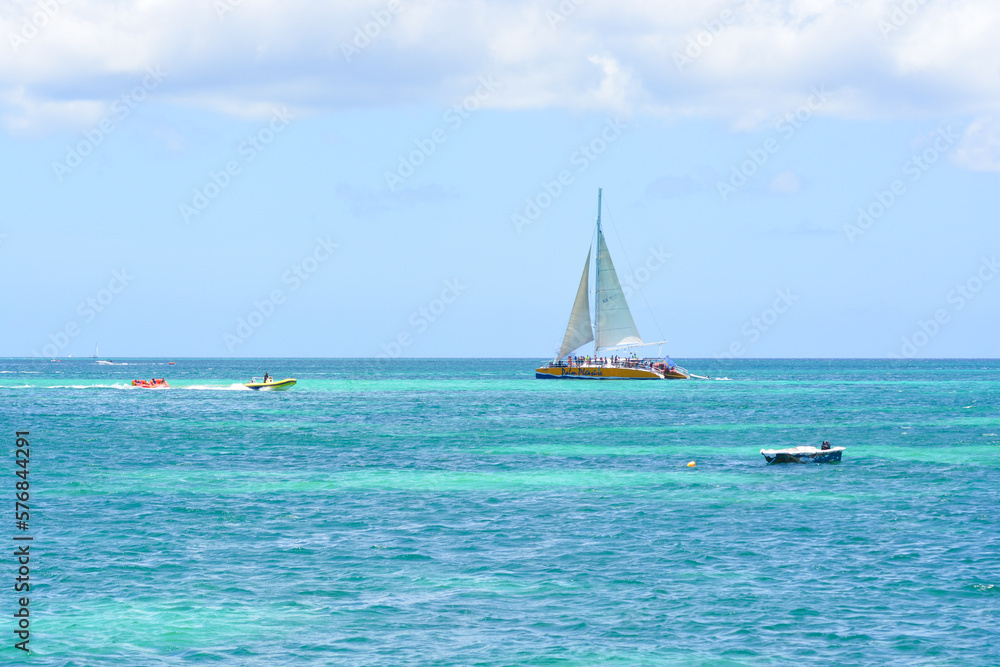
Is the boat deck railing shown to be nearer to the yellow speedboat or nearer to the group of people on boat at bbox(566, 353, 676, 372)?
the group of people on boat at bbox(566, 353, 676, 372)

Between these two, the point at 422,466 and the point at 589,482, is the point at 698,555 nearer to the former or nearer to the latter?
the point at 589,482

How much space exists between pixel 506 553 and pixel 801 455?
2432cm

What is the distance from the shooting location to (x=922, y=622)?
2156cm

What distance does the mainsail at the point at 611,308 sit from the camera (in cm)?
14175

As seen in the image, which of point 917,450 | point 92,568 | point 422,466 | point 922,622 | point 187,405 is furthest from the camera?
point 187,405

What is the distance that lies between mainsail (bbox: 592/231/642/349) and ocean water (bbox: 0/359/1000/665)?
82.1m

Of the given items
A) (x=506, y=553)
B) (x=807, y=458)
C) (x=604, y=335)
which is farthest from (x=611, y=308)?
(x=506, y=553)

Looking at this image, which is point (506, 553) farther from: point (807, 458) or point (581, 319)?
point (581, 319)

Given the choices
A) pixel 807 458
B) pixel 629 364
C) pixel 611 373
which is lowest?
pixel 807 458

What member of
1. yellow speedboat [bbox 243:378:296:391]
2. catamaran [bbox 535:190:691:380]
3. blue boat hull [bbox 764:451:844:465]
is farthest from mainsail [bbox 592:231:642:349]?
blue boat hull [bbox 764:451:844:465]

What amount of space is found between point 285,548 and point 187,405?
246ft

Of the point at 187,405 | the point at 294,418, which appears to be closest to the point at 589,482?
the point at 294,418

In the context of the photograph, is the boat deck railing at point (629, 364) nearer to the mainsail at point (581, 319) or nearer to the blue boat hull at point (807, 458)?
the mainsail at point (581, 319)

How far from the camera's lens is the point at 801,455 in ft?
157
